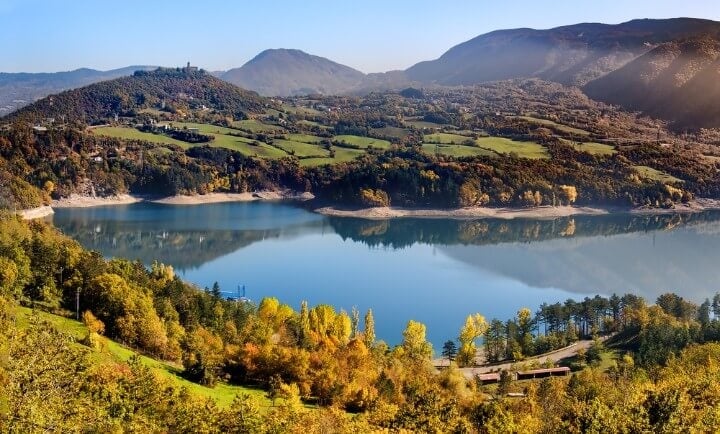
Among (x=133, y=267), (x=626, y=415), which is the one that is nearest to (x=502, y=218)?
(x=133, y=267)

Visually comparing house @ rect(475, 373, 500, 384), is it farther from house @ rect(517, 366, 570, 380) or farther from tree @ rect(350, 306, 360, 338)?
tree @ rect(350, 306, 360, 338)

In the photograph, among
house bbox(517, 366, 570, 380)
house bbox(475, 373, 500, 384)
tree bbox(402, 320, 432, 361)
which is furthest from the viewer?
tree bbox(402, 320, 432, 361)

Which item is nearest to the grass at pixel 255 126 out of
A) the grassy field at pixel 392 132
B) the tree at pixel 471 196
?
the grassy field at pixel 392 132

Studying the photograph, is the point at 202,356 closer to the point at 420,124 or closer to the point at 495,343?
the point at 495,343

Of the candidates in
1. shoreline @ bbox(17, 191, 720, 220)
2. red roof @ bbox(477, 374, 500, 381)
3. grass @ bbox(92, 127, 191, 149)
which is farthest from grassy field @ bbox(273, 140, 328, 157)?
red roof @ bbox(477, 374, 500, 381)

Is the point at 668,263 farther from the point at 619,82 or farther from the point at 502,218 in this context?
the point at 619,82

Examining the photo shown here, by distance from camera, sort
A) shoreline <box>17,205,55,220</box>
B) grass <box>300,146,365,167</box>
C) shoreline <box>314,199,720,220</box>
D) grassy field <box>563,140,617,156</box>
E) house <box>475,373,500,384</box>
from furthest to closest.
Answer: grass <box>300,146,365,167</box> < grassy field <box>563,140,617,156</box> < shoreline <box>314,199,720,220</box> < shoreline <box>17,205,55,220</box> < house <box>475,373,500,384</box>

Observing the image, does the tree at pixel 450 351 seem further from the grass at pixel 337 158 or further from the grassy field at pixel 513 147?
the grass at pixel 337 158

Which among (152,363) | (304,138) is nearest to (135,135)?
(304,138)
